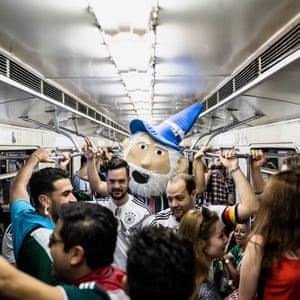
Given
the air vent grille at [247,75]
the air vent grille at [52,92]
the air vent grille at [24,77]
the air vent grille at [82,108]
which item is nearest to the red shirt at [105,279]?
the air vent grille at [24,77]

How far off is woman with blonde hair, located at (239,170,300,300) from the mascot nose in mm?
1535

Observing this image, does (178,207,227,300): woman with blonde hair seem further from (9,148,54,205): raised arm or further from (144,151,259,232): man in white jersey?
(9,148,54,205): raised arm

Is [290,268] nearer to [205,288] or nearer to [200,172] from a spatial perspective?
[205,288]

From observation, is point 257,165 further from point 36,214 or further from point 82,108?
point 82,108

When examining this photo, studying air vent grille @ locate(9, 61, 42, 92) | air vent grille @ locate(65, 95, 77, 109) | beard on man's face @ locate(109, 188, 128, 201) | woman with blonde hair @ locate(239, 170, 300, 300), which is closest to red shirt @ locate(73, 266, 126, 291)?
woman with blonde hair @ locate(239, 170, 300, 300)

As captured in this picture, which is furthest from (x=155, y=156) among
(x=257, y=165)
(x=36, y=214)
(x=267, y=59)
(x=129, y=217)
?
(x=36, y=214)

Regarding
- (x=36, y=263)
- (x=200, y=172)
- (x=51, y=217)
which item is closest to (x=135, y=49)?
(x=200, y=172)

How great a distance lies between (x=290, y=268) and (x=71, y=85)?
3573 millimetres

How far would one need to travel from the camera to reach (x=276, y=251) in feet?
5.23

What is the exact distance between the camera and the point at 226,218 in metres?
2.18

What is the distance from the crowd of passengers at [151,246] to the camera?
3.61 feet

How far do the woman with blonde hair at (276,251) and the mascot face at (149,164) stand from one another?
149 cm

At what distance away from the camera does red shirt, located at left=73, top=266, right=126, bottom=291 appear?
1298mm

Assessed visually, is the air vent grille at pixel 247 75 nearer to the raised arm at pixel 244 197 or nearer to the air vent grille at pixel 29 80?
the raised arm at pixel 244 197
